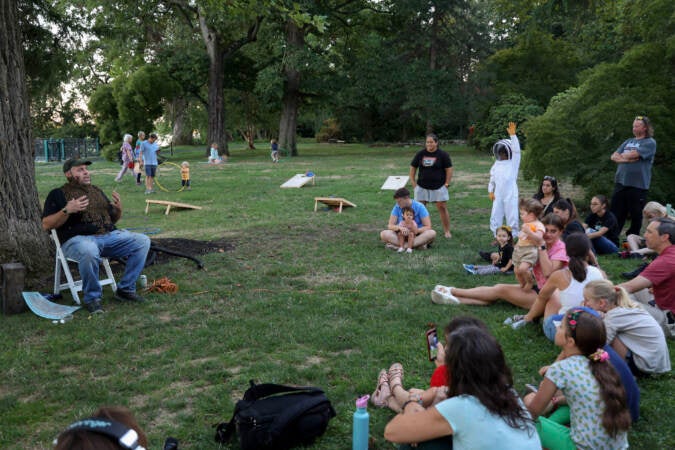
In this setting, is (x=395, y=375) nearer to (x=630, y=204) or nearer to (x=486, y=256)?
Result: (x=486, y=256)

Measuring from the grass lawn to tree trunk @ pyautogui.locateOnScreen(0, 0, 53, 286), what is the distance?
104 centimetres

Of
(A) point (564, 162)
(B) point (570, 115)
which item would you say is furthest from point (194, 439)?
(B) point (570, 115)

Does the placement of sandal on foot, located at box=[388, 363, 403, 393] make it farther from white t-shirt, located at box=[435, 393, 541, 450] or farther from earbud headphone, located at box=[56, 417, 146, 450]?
earbud headphone, located at box=[56, 417, 146, 450]

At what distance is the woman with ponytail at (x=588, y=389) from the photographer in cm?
301


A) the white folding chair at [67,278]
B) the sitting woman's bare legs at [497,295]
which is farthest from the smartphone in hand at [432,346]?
the white folding chair at [67,278]

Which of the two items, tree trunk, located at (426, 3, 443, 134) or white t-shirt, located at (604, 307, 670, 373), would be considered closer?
white t-shirt, located at (604, 307, 670, 373)

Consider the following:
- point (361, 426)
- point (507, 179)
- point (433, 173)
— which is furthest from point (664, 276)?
point (433, 173)

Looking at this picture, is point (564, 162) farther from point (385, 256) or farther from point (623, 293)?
point (623, 293)

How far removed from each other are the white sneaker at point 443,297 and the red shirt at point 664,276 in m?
1.85

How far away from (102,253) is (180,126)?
42.5 meters

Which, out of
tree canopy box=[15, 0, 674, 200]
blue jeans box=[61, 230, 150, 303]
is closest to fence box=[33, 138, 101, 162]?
tree canopy box=[15, 0, 674, 200]

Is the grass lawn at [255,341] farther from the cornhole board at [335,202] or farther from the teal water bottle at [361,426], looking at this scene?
the cornhole board at [335,202]

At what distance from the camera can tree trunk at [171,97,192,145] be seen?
44.2 m

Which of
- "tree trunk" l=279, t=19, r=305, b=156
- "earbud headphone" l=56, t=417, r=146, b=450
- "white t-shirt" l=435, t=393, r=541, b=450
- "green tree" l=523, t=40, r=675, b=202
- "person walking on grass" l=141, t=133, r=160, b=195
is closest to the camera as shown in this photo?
"earbud headphone" l=56, t=417, r=146, b=450
